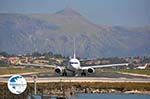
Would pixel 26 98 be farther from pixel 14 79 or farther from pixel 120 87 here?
pixel 120 87

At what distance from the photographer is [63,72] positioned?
10494 cm

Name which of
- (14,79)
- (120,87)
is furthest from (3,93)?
(120,87)

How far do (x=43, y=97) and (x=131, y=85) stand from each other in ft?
185

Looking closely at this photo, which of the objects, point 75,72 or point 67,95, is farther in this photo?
point 75,72

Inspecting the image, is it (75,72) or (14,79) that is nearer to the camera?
(14,79)

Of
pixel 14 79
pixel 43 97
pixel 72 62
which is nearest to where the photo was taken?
→ pixel 14 79

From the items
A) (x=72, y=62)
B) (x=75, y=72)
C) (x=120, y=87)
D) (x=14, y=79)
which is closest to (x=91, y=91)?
(x=120, y=87)

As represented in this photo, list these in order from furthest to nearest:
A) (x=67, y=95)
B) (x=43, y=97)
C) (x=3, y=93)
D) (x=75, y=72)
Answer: (x=75, y=72)
(x=3, y=93)
(x=67, y=95)
(x=43, y=97)

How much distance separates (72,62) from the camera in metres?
102

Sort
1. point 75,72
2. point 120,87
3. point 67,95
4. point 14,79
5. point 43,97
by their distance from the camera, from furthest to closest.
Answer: point 75,72
point 120,87
point 67,95
point 43,97
point 14,79

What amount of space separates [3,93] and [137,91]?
4736cm

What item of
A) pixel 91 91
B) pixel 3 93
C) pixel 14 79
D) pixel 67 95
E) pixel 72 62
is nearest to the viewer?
pixel 14 79

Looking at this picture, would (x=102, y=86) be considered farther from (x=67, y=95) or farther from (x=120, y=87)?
Result: (x=67, y=95)

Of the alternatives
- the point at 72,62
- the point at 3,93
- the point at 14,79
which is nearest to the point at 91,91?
the point at 72,62
